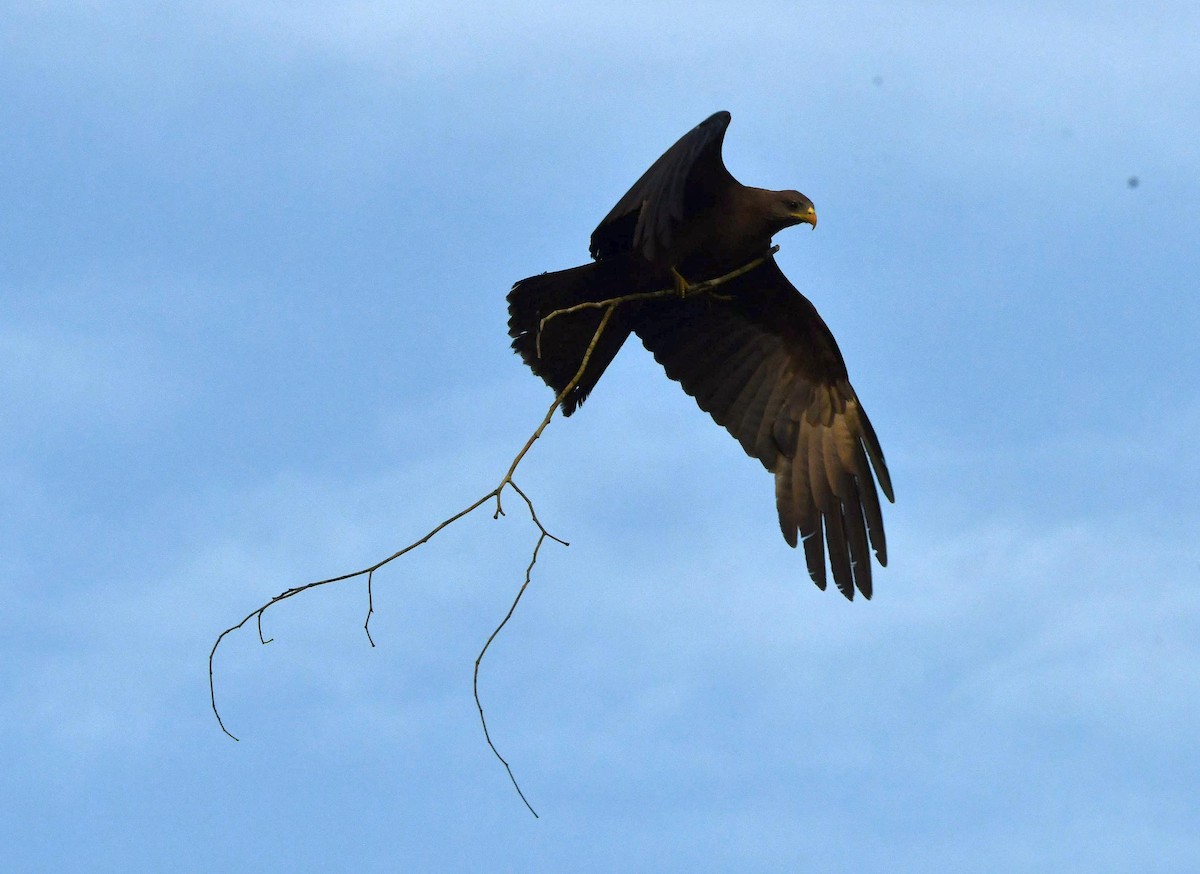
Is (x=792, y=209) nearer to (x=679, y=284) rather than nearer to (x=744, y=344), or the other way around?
(x=679, y=284)

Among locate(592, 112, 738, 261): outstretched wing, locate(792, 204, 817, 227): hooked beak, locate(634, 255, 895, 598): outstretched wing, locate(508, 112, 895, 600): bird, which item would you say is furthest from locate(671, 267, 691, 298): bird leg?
locate(792, 204, 817, 227): hooked beak

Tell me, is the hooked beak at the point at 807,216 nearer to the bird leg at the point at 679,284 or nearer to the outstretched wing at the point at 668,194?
the outstretched wing at the point at 668,194

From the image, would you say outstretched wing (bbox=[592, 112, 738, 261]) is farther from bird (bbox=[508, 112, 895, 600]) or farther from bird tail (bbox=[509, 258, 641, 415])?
bird tail (bbox=[509, 258, 641, 415])

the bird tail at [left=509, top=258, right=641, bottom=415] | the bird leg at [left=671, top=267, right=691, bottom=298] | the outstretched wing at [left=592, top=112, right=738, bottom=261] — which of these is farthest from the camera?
the bird tail at [left=509, top=258, right=641, bottom=415]

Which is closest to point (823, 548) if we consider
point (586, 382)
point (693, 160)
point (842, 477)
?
point (842, 477)

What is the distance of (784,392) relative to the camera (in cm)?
804

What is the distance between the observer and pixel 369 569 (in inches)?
185

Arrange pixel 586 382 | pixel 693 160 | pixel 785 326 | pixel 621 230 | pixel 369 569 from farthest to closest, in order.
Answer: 1. pixel 785 326
2. pixel 586 382
3. pixel 621 230
4. pixel 693 160
5. pixel 369 569

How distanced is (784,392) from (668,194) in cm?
252

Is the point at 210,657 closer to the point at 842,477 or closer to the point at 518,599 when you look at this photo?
the point at 518,599

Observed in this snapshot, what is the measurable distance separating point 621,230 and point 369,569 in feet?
9.32

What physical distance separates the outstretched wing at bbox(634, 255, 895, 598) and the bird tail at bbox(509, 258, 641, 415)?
1.14ft

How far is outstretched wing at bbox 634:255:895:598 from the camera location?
770 centimetres

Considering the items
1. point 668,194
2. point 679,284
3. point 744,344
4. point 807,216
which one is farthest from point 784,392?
point 668,194
